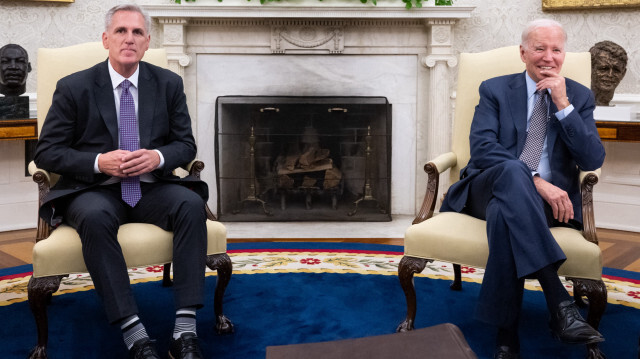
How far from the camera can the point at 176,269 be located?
2010 mm

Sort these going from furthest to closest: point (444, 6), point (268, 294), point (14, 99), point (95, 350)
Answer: point (444, 6)
point (14, 99)
point (268, 294)
point (95, 350)

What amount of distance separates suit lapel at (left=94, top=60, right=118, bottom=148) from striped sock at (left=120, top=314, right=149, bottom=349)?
691 millimetres

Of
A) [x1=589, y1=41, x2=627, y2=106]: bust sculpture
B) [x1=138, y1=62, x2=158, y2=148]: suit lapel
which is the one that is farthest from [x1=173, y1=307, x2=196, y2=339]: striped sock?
[x1=589, y1=41, x2=627, y2=106]: bust sculpture

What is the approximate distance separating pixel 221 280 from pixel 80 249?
1.77 ft

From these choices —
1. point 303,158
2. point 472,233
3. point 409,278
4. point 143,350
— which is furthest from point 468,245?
point 303,158

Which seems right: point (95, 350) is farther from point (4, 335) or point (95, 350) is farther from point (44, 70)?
point (44, 70)

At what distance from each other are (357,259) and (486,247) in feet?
4.62

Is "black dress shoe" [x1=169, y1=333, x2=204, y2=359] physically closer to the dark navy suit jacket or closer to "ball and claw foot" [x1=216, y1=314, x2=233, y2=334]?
"ball and claw foot" [x1=216, y1=314, x2=233, y2=334]

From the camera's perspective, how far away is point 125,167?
2.10 meters

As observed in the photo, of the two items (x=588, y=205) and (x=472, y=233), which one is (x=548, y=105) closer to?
(x=588, y=205)

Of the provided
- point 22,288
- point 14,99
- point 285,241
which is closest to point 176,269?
point 22,288

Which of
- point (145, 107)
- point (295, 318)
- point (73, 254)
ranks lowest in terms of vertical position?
point (295, 318)

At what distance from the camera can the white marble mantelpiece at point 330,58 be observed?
168 inches

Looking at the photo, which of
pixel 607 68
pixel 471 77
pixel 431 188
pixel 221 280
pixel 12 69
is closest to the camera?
pixel 221 280
